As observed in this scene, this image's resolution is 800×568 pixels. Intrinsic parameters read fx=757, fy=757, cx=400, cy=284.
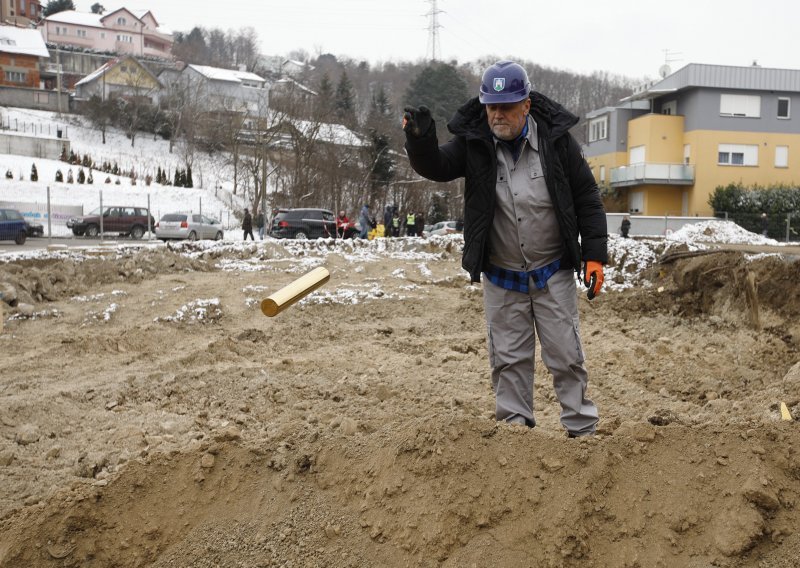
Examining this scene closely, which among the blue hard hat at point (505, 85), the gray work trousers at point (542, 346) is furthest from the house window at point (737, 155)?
the blue hard hat at point (505, 85)

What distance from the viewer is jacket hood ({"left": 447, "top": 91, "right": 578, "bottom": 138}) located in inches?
147

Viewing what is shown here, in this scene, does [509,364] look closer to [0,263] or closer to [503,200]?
[503,200]

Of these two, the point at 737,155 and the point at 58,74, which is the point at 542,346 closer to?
the point at 737,155

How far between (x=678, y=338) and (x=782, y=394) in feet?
13.2

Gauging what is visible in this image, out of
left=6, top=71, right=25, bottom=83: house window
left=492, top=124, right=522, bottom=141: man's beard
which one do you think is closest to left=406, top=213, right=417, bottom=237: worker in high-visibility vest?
left=492, top=124, right=522, bottom=141: man's beard

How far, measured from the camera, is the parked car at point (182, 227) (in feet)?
90.3

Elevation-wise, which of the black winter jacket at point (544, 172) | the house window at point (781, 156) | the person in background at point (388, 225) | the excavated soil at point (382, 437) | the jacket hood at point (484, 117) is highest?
the house window at point (781, 156)

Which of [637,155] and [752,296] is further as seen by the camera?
[637,155]

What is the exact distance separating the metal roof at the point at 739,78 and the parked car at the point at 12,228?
112 ft

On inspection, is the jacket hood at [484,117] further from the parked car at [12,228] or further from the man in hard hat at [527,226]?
the parked car at [12,228]

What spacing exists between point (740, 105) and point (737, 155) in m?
2.76

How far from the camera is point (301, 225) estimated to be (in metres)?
25.5

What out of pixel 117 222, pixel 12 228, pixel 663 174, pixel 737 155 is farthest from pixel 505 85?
pixel 737 155

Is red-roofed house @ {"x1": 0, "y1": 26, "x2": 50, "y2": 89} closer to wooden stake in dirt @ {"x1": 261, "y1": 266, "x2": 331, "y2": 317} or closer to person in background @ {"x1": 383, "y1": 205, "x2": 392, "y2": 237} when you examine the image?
person in background @ {"x1": 383, "y1": 205, "x2": 392, "y2": 237}
